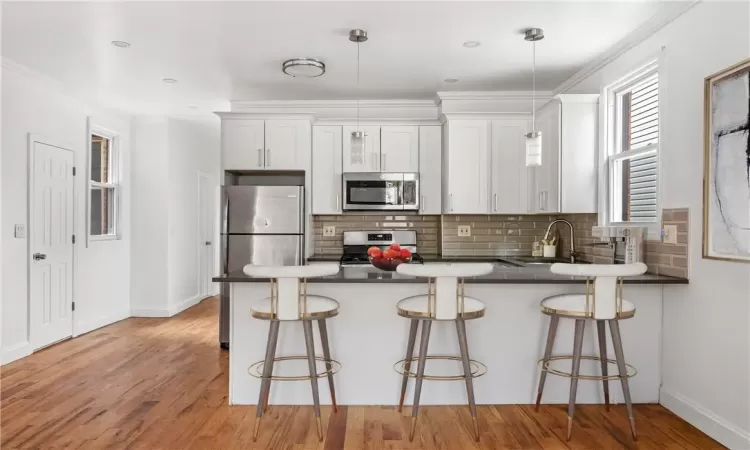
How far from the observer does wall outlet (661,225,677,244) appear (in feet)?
10.3

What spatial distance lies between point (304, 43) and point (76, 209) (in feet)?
10.4

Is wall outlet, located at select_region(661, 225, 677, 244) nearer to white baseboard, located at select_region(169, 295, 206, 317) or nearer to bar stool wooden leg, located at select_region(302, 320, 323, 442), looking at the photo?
bar stool wooden leg, located at select_region(302, 320, 323, 442)

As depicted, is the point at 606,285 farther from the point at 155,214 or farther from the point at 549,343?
the point at 155,214

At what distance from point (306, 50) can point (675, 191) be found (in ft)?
8.72

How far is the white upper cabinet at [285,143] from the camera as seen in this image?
509 cm

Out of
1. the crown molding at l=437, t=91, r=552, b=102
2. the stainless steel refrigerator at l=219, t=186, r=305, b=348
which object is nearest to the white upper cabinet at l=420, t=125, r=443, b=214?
the crown molding at l=437, t=91, r=552, b=102

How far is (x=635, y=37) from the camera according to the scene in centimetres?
352

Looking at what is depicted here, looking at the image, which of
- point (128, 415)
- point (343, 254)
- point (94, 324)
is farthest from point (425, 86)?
point (94, 324)

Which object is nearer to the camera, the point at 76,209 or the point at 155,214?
the point at 76,209

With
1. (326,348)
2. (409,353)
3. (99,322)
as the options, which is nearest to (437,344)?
(409,353)

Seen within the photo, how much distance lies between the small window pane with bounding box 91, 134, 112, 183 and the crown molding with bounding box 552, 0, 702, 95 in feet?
16.4

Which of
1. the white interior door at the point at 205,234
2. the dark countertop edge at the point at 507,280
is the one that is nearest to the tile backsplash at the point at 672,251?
the dark countertop edge at the point at 507,280

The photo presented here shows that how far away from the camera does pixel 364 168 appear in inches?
204

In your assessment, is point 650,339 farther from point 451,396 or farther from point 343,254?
point 343,254
